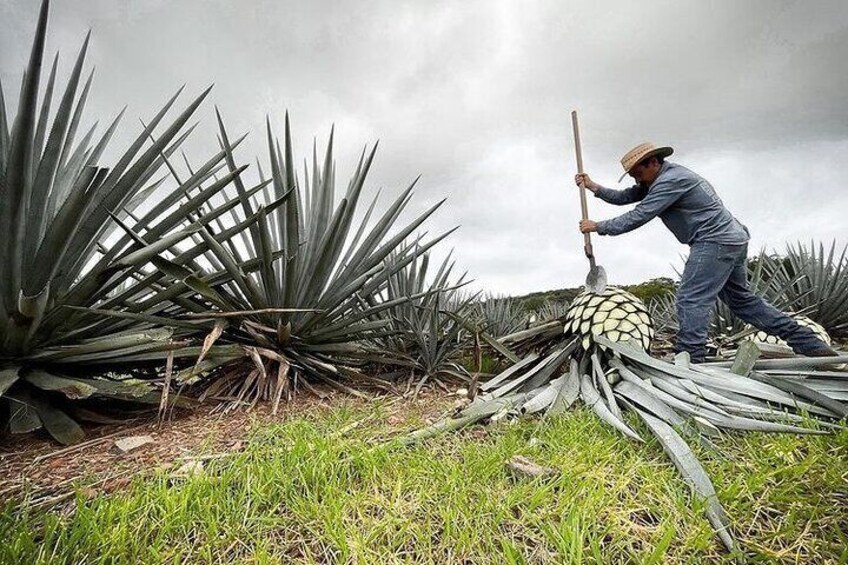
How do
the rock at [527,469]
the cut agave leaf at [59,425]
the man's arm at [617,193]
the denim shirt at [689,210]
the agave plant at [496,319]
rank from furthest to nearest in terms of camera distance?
the agave plant at [496,319], the man's arm at [617,193], the denim shirt at [689,210], the cut agave leaf at [59,425], the rock at [527,469]

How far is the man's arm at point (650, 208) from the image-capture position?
298 centimetres

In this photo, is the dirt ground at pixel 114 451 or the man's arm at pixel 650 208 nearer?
the dirt ground at pixel 114 451

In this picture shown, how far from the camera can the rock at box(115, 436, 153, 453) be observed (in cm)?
155

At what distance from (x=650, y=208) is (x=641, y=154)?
474 mm

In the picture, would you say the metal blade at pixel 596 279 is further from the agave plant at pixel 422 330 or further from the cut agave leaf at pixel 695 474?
the cut agave leaf at pixel 695 474

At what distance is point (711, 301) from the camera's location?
2.88 meters

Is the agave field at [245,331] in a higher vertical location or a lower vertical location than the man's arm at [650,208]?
lower

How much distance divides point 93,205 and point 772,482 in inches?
99.3

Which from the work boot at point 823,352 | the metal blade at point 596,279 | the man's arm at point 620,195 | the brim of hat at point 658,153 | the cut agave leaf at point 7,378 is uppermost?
the brim of hat at point 658,153

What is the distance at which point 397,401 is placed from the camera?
2.37m

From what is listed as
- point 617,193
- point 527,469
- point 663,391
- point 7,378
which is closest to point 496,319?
point 617,193

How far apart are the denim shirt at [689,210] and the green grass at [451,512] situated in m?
1.81

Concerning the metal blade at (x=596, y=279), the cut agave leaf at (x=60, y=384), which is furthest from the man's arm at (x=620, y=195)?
the cut agave leaf at (x=60, y=384)

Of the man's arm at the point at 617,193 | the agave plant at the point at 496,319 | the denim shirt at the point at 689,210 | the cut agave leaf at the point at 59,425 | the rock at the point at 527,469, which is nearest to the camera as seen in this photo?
the rock at the point at 527,469
